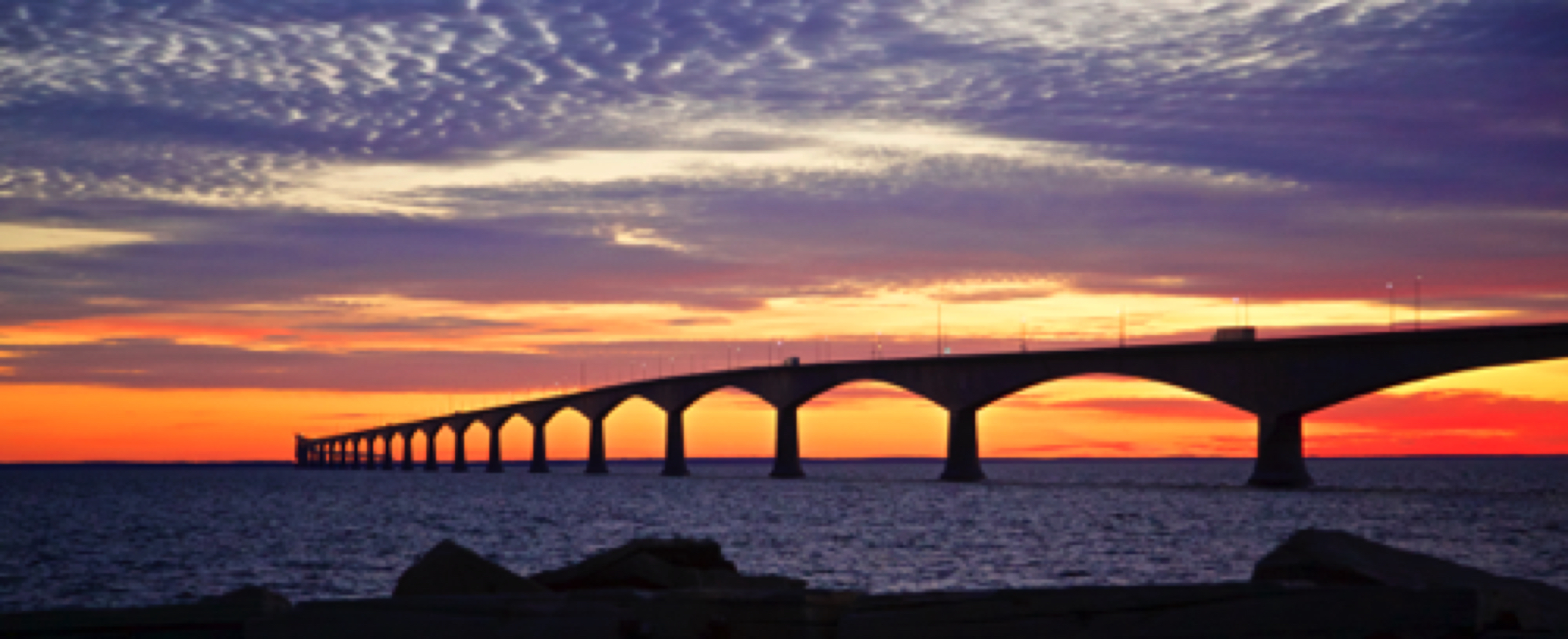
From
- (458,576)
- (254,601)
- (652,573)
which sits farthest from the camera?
(652,573)

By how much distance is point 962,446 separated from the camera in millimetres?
93938

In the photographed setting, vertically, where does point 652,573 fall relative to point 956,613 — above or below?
below

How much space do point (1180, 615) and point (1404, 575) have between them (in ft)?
7.24

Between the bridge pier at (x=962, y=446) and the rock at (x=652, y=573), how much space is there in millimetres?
78409

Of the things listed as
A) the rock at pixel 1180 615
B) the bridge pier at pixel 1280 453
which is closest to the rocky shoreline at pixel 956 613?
the rock at pixel 1180 615

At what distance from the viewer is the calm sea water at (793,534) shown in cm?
3109

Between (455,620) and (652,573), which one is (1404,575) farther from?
(652,573)

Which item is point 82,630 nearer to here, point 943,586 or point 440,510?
point 943,586

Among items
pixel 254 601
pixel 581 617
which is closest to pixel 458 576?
pixel 254 601

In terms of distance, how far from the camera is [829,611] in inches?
307

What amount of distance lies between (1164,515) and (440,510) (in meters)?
33.5

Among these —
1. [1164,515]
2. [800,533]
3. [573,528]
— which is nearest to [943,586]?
[800,533]

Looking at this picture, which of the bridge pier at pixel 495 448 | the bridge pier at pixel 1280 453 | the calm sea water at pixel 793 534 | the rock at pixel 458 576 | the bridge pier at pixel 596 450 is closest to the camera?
the rock at pixel 458 576

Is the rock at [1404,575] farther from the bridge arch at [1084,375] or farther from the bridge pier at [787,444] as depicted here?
the bridge pier at [787,444]
